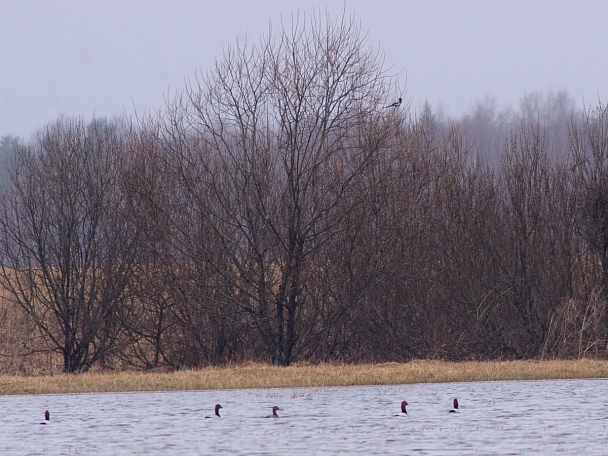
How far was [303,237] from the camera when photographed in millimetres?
24516

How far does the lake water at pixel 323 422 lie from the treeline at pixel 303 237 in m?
7.09

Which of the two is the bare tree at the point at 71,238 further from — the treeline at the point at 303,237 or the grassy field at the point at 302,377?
the grassy field at the point at 302,377

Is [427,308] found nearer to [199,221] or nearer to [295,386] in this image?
[199,221]

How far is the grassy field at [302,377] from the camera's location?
19266mm

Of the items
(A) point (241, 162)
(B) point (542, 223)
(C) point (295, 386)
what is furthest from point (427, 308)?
Answer: (C) point (295, 386)

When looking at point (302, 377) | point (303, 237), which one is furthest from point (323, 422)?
point (303, 237)

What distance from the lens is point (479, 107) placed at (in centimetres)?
12519

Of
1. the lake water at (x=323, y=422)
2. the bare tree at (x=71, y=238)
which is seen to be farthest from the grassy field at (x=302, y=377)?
the bare tree at (x=71, y=238)

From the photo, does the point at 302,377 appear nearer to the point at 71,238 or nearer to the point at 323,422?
the point at 323,422

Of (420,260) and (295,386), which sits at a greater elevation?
(420,260)

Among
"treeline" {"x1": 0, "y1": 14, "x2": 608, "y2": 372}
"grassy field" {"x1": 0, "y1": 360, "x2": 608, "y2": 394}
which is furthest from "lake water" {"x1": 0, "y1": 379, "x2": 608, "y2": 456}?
"treeline" {"x1": 0, "y1": 14, "x2": 608, "y2": 372}

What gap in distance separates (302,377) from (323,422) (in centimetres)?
606

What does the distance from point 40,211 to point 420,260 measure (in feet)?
36.7

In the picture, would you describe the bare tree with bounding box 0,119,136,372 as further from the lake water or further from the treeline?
the lake water
